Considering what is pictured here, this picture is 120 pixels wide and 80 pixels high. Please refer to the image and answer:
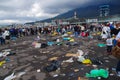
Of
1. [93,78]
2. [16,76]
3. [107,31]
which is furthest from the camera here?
[107,31]

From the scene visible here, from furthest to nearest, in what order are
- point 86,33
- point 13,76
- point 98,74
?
point 86,33 → point 13,76 → point 98,74

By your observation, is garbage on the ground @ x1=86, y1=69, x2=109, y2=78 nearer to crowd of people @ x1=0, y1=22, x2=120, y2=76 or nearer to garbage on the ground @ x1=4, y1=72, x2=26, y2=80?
crowd of people @ x1=0, y1=22, x2=120, y2=76

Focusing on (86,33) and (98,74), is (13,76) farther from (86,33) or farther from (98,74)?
(86,33)

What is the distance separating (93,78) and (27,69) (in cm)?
354

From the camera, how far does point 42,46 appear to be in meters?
16.9

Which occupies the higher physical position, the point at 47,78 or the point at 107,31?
the point at 107,31

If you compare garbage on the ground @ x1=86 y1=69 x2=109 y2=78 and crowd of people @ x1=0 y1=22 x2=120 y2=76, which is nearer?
garbage on the ground @ x1=86 y1=69 x2=109 y2=78

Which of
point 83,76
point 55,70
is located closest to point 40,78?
point 55,70

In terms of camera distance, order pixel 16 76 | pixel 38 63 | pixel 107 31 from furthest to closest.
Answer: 1. pixel 107 31
2. pixel 38 63
3. pixel 16 76

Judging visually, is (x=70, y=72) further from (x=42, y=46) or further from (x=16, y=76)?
(x=42, y=46)

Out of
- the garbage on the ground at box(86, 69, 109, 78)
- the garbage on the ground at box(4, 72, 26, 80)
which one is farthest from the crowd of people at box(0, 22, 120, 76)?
the garbage on the ground at box(4, 72, 26, 80)

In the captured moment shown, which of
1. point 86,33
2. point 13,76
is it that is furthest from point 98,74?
point 86,33

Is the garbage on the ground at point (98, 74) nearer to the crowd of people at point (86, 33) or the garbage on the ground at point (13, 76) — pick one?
the crowd of people at point (86, 33)

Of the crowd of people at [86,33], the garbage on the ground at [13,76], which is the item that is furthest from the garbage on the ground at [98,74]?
the garbage on the ground at [13,76]
